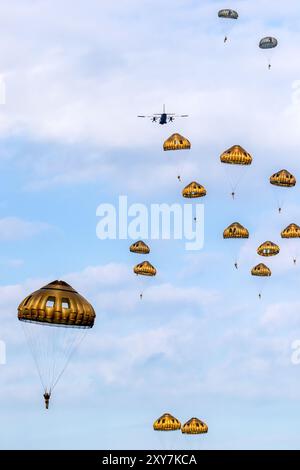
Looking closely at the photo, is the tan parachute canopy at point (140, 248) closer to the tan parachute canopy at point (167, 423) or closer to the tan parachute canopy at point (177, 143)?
the tan parachute canopy at point (177, 143)

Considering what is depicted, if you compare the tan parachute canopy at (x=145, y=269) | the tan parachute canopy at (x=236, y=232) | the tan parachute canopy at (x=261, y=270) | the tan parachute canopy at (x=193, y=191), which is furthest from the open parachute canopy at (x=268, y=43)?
the tan parachute canopy at (x=145, y=269)

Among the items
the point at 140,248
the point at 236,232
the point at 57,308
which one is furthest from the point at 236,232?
the point at 57,308

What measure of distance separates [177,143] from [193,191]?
7804mm

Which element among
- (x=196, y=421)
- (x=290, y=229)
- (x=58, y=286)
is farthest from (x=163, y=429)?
(x=58, y=286)

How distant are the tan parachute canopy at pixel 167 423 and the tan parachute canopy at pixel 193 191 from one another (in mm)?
31960

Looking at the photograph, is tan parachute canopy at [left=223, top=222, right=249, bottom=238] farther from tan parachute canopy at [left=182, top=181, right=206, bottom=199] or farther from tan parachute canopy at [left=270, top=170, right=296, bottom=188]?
tan parachute canopy at [left=270, top=170, right=296, bottom=188]

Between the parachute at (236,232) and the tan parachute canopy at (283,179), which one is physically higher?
the tan parachute canopy at (283,179)

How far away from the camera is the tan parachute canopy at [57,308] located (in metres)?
90.4

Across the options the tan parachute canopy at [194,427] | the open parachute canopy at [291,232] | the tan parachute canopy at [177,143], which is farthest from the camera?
the open parachute canopy at [291,232]

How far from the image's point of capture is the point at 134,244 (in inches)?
5659

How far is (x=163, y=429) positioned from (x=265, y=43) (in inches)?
2286

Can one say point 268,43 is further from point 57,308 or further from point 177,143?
point 57,308

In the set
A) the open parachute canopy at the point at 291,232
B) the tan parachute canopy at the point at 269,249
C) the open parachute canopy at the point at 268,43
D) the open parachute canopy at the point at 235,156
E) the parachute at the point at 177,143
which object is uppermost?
the open parachute canopy at the point at 268,43
